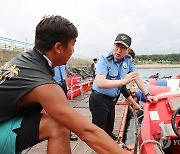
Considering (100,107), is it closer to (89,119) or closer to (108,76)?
(108,76)

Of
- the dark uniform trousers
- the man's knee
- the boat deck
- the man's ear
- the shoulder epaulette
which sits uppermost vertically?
the man's ear

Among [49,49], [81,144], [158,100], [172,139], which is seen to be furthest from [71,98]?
[49,49]

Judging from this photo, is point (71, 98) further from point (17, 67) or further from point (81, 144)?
point (17, 67)

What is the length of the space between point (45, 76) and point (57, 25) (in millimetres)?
346

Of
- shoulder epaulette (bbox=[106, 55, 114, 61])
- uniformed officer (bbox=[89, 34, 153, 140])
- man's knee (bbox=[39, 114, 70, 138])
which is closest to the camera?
man's knee (bbox=[39, 114, 70, 138])

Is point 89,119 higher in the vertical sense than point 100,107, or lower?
lower

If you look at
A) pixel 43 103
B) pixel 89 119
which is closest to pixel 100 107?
pixel 43 103

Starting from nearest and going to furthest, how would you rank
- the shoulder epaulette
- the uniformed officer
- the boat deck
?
the uniformed officer → the shoulder epaulette → the boat deck

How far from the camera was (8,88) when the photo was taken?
1.81 meters

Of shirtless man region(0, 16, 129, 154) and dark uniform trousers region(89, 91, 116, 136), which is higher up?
shirtless man region(0, 16, 129, 154)

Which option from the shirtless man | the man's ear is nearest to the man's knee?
the shirtless man

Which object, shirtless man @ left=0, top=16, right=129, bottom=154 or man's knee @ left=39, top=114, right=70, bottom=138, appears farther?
man's knee @ left=39, top=114, right=70, bottom=138

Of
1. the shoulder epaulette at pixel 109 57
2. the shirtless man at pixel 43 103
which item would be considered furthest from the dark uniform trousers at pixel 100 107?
the shirtless man at pixel 43 103

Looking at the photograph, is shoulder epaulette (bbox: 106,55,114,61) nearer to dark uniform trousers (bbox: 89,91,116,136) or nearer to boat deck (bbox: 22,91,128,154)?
dark uniform trousers (bbox: 89,91,116,136)
